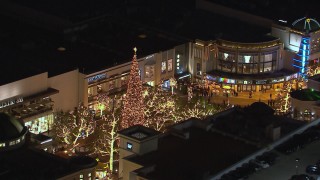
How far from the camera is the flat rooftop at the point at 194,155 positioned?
9050 cm

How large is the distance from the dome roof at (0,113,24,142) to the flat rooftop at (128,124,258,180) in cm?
1787

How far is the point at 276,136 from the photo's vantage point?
329 feet

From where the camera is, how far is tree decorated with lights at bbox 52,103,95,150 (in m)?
125

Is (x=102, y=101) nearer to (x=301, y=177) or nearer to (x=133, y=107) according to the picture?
(x=133, y=107)

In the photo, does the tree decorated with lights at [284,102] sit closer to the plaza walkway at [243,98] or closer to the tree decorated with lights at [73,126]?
the plaza walkway at [243,98]

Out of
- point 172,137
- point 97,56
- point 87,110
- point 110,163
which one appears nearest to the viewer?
point 172,137

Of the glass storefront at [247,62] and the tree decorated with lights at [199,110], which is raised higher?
the glass storefront at [247,62]

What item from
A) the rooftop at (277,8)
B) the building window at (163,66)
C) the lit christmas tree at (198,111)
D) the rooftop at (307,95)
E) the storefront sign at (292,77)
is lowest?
the lit christmas tree at (198,111)

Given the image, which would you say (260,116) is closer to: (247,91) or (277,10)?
(247,91)

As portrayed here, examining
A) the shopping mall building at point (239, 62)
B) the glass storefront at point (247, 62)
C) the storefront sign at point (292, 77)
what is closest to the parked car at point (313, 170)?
the shopping mall building at point (239, 62)

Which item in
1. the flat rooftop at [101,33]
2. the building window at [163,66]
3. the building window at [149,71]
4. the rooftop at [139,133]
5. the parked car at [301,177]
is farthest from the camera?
the building window at [163,66]

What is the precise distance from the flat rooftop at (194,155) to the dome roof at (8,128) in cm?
1787

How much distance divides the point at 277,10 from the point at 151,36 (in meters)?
23.7

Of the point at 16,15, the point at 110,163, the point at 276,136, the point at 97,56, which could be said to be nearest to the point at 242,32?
the point at 97,56
